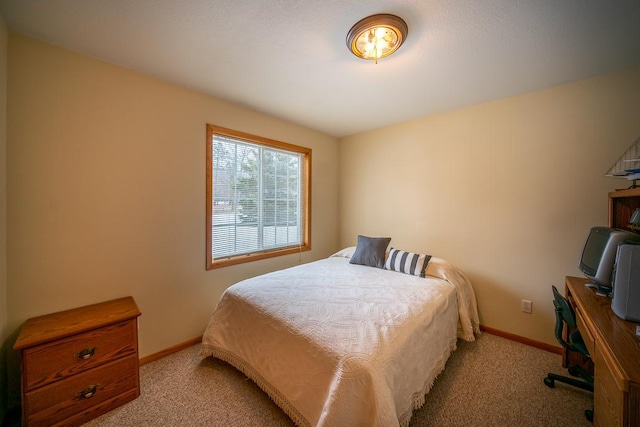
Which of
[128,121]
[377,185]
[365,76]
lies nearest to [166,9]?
[128,121]

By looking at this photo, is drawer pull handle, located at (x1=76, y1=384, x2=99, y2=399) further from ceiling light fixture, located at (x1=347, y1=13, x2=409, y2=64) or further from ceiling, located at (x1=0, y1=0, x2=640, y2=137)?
ceiling light fixture, located at (x1=347, y1=13, x2=409, y2=64)

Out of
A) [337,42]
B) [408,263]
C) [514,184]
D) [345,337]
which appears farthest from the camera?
[408,263]

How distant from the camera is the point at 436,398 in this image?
5.15 ft

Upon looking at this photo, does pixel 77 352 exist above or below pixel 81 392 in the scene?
above

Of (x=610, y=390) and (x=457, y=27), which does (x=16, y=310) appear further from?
(x=457, y=27)

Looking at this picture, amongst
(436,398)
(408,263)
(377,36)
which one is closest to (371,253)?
(408,263)

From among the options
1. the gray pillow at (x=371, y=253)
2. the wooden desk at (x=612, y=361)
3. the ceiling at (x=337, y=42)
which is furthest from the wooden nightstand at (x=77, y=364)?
the wooden desk at (x=612, y=361)

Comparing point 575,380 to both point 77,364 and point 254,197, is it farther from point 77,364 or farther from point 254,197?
point 77,364

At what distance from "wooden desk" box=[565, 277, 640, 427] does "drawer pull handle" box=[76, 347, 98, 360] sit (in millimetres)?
2541

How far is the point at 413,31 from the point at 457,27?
25cm

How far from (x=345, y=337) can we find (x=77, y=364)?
1.63m

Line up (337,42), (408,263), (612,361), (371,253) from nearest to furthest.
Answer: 1. (612,361)
2. (337,42)
3. (408,263)
4. (371,253)

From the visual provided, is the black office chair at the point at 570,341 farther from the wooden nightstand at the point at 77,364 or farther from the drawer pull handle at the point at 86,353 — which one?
the drawer pull handle at the point at 86,353

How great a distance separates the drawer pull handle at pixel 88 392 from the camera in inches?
55.4
